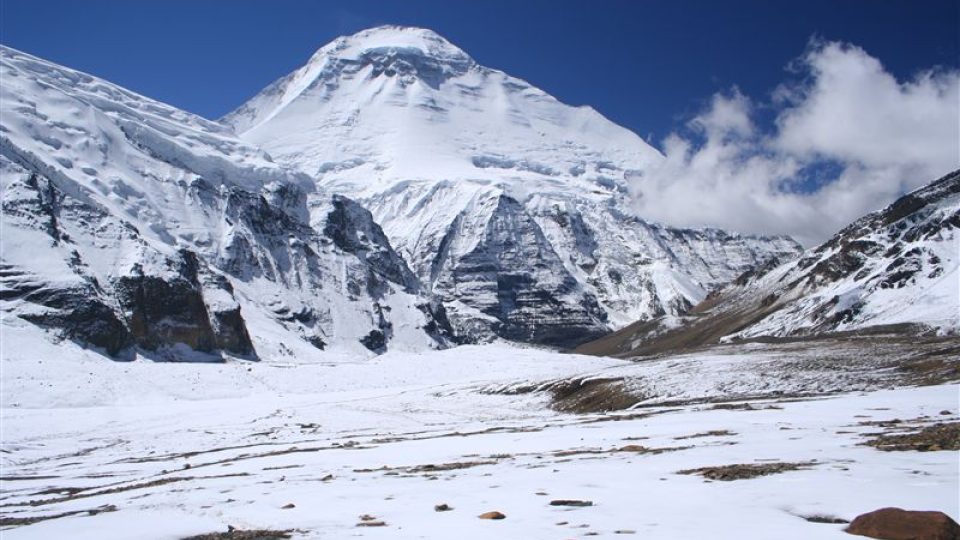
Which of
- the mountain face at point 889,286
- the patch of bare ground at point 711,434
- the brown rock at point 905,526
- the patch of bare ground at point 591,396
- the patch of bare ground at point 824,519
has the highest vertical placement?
the mountain face at point 889,286

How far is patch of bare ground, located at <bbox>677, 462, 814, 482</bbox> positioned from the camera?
41.8 ft

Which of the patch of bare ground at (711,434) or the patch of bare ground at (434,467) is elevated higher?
the patch of bare ground at (711,434)

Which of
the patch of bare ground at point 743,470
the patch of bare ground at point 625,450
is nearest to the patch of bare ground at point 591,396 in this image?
the patch of bare ground at point 625,450

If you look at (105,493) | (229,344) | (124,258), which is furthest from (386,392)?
(124,258)

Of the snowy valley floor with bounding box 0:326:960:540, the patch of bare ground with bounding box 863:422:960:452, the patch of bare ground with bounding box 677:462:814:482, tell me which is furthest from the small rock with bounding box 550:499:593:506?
the patch of bare ground with bounding box 863:422:960:452

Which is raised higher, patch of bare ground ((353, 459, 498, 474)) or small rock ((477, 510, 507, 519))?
small rock ((477, 510, 507, 519))

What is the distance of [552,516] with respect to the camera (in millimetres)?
10391

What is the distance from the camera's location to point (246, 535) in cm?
1105

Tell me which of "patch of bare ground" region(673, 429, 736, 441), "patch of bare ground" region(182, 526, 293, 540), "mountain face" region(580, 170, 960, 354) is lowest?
"patch of bare ground" region(673, 429, 736, 441)

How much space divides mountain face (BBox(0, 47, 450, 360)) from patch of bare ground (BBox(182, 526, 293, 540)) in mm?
105504

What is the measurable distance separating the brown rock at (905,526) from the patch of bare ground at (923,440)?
25.0ft

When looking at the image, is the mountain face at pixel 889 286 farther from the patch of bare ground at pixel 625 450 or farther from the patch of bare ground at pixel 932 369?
the patch of bare ground at pixel 625 450

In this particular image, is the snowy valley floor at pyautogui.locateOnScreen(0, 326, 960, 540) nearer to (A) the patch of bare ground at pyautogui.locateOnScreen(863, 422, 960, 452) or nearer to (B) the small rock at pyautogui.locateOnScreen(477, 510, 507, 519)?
(B) the small rock at pyautogui.locateOnScreen(477, 510, 507, 519)

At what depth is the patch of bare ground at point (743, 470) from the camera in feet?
41.8
